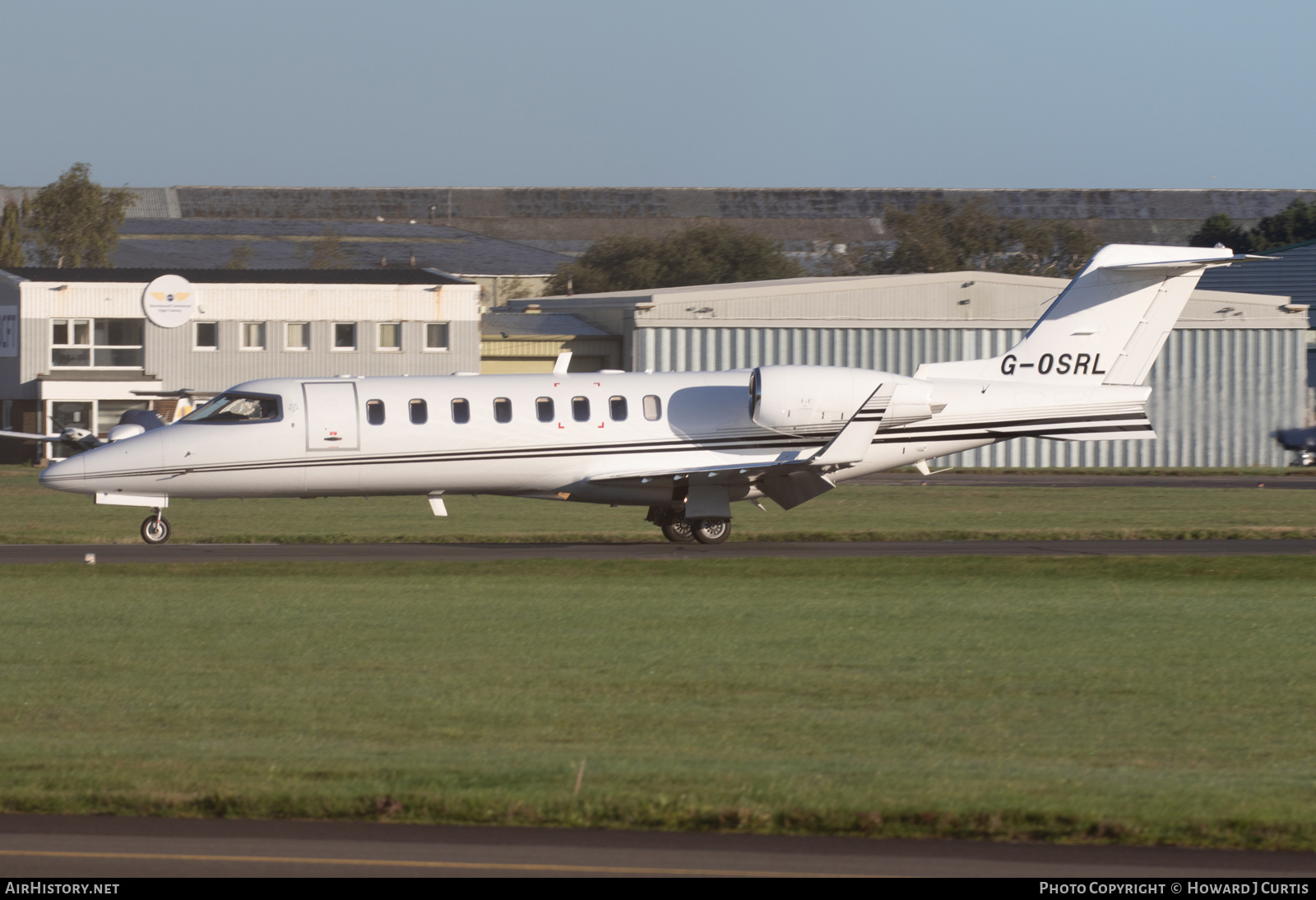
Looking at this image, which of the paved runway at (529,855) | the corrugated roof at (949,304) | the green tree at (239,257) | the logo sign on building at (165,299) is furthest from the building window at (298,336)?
the paved runway at (529,855)

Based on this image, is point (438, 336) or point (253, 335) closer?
point (253, 335)

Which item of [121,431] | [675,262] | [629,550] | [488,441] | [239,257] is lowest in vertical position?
[629,550]

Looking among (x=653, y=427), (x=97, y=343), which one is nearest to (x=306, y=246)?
(x=97, y=343)

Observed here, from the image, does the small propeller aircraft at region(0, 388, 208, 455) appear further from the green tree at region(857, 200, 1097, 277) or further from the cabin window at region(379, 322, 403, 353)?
the green tree at region(857, 200, 1097, 277)

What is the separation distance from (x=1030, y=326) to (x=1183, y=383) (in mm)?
5788

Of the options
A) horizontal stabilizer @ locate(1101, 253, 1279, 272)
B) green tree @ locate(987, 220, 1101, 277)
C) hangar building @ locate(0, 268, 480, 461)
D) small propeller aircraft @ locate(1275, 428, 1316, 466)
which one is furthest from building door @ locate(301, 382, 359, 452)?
green tree @ locate(987, 220, 1101, 277)

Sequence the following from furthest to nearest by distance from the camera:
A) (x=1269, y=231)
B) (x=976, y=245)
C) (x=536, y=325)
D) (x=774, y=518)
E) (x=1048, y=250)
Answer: (x=1269, y=231)
(x=976, y=245)
(x=1048, y=250)
(x=536, y=325)
(x=774, y=518)

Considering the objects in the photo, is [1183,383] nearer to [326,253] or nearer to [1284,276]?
[1284,276]

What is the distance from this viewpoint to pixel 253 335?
58094 millimetres

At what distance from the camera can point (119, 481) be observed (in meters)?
25.1

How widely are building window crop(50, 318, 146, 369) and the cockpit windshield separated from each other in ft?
111
